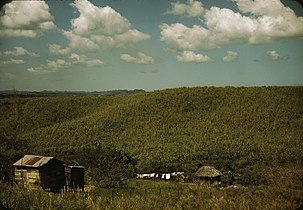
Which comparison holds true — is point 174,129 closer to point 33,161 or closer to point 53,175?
point 53,175

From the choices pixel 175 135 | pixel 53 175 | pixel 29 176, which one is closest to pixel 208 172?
pixel 175 135

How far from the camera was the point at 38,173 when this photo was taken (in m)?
7.63

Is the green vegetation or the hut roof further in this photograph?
the hut roof

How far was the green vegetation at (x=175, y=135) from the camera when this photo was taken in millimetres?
9734

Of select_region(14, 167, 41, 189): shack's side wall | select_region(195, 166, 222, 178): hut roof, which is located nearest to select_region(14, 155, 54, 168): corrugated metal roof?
select_region(14, 167, 41, 189): shack's side wall

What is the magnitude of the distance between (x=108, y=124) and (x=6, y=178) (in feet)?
27.2

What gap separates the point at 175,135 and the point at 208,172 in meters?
5.71

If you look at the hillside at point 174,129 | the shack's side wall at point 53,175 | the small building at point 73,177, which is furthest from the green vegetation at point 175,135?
the shack's side wall at point 53,175

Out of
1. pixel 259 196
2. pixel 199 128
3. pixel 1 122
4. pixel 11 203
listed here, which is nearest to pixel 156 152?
pixel 199 128

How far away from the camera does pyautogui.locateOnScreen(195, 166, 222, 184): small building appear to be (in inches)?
510

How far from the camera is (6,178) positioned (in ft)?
24.5

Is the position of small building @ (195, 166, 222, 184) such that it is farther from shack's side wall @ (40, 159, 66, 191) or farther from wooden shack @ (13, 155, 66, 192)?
→ wooden shack @ (13, 155, 66, 192)

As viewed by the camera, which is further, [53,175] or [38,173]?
[53,175]

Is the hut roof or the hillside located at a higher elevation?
the hillside
